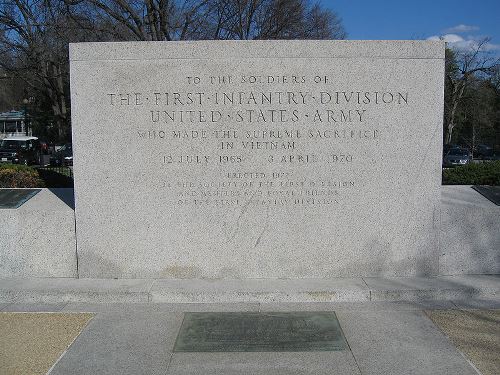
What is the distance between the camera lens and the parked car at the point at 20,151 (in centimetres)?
3170

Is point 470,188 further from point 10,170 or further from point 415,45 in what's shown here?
point 10,170

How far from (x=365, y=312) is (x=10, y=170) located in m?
8.22

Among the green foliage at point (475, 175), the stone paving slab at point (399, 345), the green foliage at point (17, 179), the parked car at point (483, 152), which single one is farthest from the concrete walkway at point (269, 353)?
the parked car at point (483, 152)

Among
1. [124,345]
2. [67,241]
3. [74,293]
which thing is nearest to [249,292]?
[124,345]

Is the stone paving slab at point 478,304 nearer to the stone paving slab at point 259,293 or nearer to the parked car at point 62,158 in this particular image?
the stone paving slab at point 259,293

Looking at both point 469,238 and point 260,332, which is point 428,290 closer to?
point 469,238

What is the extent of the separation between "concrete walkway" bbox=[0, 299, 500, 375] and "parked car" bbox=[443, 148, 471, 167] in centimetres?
2899

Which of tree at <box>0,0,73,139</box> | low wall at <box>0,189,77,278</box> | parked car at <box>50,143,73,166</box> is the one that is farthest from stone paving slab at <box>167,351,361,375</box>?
parked car at <box>50,143,73,166</box>

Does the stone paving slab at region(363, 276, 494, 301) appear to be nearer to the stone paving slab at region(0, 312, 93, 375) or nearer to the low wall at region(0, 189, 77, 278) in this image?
the stone paving slab at region(0, 312, 93, 375)

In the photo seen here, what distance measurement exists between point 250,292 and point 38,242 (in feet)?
8.52

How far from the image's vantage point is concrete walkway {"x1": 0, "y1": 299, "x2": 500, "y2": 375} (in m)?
3.81

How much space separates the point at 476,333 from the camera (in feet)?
14.4

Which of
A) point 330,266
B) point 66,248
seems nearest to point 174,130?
point 66,248

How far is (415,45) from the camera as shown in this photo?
17.7ft
